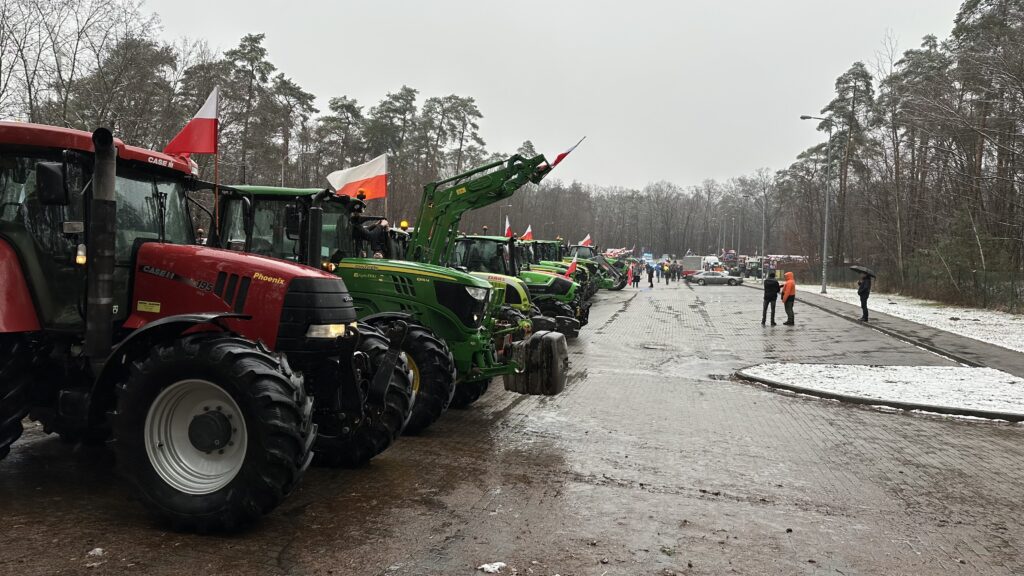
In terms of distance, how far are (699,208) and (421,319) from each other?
143m

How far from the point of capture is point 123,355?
187 inches

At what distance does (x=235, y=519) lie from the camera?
175 inches

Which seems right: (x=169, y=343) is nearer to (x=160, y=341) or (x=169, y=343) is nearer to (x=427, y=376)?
(x=160, y=341)

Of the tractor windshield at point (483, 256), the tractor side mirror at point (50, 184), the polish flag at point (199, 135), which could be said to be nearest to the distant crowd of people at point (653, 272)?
the tractor windshield at point (483, 256)

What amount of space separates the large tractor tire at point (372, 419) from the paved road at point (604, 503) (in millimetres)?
197

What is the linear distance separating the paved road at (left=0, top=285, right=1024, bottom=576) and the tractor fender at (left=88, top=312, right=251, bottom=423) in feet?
2.61

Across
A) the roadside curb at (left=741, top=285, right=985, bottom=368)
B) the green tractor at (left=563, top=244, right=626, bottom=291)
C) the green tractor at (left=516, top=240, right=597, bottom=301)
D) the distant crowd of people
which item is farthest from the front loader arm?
the distant crowd of people

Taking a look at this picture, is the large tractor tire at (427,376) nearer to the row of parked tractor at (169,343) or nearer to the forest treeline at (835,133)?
the row of parked tractor at (169,343)

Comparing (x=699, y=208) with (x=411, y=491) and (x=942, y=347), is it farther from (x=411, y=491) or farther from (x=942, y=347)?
(x=411, y=491)

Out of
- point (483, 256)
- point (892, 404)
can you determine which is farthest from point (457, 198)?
point (892, 404)

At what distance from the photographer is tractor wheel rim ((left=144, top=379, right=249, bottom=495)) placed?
4590 mm

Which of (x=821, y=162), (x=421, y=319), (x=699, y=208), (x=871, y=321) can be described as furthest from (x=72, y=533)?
(x=699, y=208)

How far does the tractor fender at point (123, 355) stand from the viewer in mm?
4707

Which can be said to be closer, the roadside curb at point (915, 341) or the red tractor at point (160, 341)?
the red tractor at point (160, 341)
